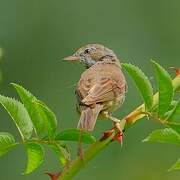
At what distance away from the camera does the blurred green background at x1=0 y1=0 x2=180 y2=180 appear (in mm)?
8398

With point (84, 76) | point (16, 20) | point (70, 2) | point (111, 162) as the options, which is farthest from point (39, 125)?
point (70, 2)

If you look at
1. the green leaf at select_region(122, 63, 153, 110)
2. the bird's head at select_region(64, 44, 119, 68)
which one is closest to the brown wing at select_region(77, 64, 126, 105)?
the bird's head at select_region(64, 44, 119, 68)

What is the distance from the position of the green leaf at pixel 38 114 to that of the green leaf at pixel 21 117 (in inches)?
1.4

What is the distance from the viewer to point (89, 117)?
3.98 m

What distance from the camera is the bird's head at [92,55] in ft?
19.7

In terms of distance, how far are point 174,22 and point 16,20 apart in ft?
7.15

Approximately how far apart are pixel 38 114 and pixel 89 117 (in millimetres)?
1057

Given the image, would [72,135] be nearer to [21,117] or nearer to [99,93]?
[21,117]

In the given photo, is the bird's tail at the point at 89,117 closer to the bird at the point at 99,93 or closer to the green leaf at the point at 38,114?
the bird at the point at 99,93

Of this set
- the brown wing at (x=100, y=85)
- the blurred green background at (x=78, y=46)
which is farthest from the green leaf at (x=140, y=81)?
the blurred green background at (x=78, y=46)

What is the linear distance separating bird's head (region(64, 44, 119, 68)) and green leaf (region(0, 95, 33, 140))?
9.46 ft

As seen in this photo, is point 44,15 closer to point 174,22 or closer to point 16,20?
point 16,20

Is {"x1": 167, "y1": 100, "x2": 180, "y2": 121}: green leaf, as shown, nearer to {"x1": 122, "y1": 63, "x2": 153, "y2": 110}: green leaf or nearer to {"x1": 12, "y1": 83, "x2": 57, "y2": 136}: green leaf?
{"x1": 122, "y1": 63, "x2": 153, "y2": 110}: green leaf

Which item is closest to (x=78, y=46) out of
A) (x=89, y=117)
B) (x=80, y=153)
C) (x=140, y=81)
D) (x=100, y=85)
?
(x=100, y=85)
